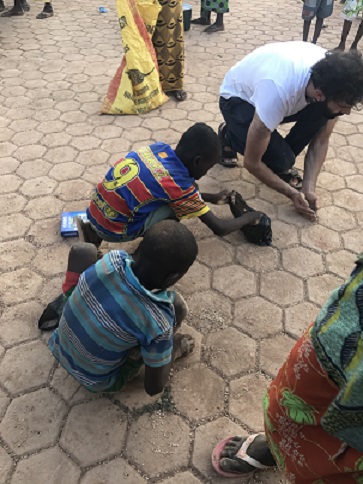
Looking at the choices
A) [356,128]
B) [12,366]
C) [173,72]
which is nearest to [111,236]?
[12,366]

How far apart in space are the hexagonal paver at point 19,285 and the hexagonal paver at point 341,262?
67.6 inches

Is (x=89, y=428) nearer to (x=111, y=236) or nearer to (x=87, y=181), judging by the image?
(x=111, y=236)

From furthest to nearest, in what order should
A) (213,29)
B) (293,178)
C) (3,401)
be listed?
(213,29) < (293,178) < (3,401)

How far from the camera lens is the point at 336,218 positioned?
3.01 meters

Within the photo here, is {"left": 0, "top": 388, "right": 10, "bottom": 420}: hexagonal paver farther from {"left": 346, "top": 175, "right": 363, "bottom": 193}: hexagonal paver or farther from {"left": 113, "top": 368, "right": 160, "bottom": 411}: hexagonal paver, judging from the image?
{"left": 346, "top": 175, "right": 363, "bottom": 193}: hexagonal paver

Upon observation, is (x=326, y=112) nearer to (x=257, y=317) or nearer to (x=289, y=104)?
(x=289, y=104)

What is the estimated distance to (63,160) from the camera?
3.43 m

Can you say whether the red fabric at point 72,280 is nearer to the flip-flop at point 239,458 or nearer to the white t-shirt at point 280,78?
the flip-flop at point 239,458

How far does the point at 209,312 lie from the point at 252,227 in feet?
2.15

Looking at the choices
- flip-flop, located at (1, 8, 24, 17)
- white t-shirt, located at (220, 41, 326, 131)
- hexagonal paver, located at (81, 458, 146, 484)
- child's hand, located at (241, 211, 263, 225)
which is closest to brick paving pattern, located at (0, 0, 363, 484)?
hexagonal paver, located at (81, 458, 146, 484)

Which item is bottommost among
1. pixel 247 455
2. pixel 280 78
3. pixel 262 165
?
pixel 247 455

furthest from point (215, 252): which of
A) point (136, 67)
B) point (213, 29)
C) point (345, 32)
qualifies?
point (213, 29)

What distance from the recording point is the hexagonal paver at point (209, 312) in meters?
2.26

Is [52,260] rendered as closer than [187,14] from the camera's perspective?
Yes
